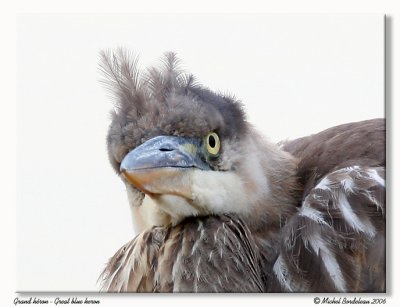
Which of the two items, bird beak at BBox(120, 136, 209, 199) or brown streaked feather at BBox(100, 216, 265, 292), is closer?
bird beak at BBox(120, 136, 209, 199)

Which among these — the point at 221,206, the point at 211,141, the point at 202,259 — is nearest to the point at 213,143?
the point at 211,141

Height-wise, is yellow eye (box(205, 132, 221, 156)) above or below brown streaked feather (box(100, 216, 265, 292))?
above

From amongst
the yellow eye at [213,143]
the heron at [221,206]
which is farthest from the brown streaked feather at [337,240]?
the yellow eye at [213,143]

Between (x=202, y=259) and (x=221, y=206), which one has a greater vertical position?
(x=221, y=206)

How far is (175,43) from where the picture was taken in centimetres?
160

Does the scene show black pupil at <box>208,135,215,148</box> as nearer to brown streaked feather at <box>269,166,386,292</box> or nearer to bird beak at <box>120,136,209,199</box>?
bird beak at <box>120,136,209,199</box>

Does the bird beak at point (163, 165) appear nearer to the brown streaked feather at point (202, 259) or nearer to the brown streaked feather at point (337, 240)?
the brown streaked feather at point (202, 259)

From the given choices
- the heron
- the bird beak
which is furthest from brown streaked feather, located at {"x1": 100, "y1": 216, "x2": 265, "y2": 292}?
the bird beak

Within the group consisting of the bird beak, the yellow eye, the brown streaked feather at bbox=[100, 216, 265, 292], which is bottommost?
the brown streaked feather at bbox=[100, 216, 265, 292]

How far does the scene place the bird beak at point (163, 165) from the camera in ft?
4.18

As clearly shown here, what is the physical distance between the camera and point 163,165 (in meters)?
1.29

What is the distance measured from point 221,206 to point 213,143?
5.9 inches

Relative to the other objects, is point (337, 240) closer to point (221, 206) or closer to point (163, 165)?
point (221, 206)

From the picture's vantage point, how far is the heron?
135cm
